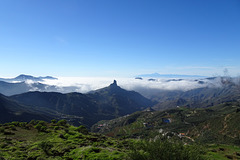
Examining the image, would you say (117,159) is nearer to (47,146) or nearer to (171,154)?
(171,154)

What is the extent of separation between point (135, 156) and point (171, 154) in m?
4.01

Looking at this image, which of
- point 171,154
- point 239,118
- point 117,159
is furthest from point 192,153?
point 239,118

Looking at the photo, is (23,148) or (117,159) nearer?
(117,159)

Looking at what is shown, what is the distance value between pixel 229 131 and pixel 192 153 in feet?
628

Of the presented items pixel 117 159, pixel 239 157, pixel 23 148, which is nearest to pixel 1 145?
pixel 23 148

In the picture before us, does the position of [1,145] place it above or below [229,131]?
above

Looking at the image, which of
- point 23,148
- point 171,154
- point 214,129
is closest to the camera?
point 171,154

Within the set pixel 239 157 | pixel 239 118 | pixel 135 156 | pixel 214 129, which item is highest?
pixel 135 156

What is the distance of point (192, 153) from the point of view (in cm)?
1513

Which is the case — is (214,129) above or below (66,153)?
below

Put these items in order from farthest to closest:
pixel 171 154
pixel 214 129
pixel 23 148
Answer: pixel 214 129 < pixel 23 148 < pixel 171 154

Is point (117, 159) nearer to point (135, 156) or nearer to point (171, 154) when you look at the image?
point (135, 156)

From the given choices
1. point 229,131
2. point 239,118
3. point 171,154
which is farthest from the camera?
point 239,118

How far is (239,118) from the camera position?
174 m
